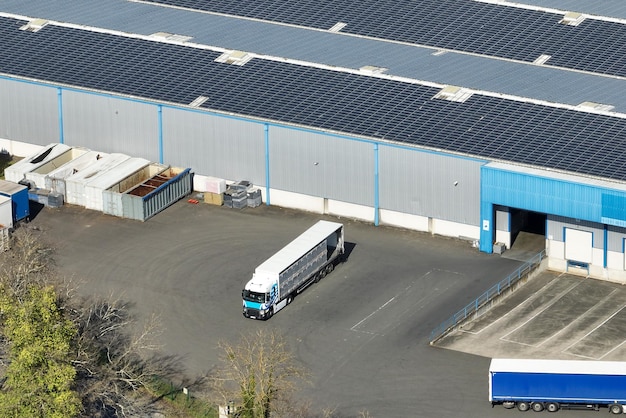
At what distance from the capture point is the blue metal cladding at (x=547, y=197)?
3895 inches

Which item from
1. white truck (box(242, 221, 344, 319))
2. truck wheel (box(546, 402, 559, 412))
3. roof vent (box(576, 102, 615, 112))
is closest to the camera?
truck wheel (box(546, 402, 559, 412))

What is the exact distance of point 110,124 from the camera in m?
119

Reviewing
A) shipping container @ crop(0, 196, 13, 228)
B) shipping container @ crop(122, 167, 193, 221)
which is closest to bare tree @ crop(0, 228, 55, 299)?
shipping container @ crop(0, 196, 13, 228)

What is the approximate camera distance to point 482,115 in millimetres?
110000

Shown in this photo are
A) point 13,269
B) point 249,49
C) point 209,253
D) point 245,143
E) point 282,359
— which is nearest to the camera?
point 282,359

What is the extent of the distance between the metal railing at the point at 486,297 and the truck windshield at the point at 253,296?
1087 centimetres

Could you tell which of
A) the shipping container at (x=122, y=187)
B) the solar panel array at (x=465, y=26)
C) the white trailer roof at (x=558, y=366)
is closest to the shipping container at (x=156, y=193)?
the shipping container at (x=122, y=187)

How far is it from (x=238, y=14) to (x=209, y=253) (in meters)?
36.0

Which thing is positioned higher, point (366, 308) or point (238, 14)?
point (238, 14)

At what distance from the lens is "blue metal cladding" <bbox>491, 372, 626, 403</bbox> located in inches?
3327

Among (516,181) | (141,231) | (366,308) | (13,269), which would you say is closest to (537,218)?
(516,181)

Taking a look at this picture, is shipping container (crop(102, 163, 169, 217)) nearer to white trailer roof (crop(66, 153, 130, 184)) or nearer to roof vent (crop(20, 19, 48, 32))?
white trailer roof (crop(66, 153, 130, 184))

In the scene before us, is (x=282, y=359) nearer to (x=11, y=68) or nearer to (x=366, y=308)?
(x=366, y=308)

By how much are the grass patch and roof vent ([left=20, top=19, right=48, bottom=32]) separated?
50.5 meters
